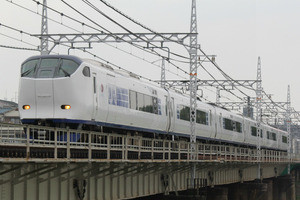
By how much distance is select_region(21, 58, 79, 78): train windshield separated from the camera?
27016mm

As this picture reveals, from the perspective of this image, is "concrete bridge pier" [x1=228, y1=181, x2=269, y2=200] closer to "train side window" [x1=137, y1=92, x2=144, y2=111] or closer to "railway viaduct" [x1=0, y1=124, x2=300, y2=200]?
"railway viaduct" [x1=0, y1=124, x2=300, y2=200]

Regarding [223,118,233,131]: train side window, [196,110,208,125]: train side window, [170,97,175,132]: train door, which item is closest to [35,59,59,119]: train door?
[170,97,175,132]: train door

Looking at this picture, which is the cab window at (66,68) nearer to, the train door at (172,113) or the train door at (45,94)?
the train door at (45,94)

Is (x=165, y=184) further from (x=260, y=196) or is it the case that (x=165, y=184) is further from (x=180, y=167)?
(x=260, y=196)

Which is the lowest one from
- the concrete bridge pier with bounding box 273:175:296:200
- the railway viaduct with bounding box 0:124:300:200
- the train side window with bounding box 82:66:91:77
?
the concrete bridge pier with bounding box 273:175:296:200

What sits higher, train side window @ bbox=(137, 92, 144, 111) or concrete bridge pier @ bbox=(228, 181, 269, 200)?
train side window @ bbox=(137, 92, 144, 111)

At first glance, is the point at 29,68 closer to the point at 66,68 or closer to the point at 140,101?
the point at 66,68

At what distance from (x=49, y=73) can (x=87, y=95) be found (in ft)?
5.78

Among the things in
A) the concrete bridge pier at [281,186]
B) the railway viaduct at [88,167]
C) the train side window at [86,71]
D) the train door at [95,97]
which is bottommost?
the concrete bridge pier at [281,186]

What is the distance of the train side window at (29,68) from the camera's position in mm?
27273

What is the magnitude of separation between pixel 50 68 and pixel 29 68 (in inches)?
37.4

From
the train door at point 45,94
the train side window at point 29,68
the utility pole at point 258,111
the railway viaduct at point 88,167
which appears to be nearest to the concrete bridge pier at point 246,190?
the utility pole at point 258,111

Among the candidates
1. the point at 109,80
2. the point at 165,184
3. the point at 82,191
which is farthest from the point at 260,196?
the point at 82,191

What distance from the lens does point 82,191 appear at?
2247 cm
